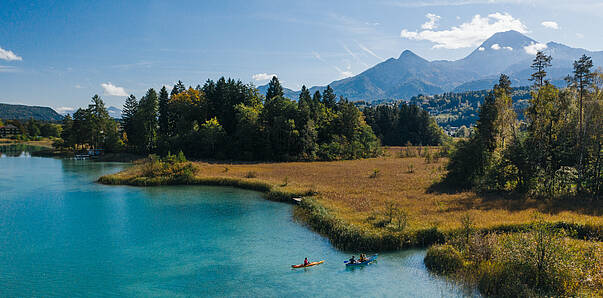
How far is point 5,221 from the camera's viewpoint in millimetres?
33469

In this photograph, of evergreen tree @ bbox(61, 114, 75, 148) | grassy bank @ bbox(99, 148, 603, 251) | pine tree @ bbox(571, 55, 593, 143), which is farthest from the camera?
evergreen tree @ bbox(61, 114, 75, 148)

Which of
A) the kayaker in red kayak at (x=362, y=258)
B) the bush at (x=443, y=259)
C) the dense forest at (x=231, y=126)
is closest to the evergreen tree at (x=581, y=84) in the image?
the bush at (x=443, y=259)

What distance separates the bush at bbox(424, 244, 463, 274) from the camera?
A: 65.6ft

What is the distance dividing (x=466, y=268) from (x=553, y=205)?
17.6m

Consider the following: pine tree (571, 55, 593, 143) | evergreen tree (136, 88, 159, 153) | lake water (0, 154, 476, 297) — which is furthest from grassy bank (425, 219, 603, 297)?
evergreen tree (136, 88, 159, 153)

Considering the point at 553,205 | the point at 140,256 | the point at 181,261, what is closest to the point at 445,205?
the point at 553,205

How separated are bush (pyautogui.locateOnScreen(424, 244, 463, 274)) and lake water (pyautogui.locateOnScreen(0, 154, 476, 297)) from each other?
69cm

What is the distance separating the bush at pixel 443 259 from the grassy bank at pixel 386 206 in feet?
7.94

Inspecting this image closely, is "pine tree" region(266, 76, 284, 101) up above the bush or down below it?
above

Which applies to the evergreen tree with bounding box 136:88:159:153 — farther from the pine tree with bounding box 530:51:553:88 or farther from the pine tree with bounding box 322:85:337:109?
the pine tree with bounding box 530:51:553:88

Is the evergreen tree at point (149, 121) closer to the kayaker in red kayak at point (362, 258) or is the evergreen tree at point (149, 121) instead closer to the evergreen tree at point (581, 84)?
the kayaker in red kayak at point (362, 258)

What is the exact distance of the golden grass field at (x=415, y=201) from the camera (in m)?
26.8

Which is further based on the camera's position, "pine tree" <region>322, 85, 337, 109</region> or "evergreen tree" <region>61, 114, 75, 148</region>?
"evergreen tree" <region>61, 114, 75, 148</region>

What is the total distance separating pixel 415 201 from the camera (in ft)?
113
